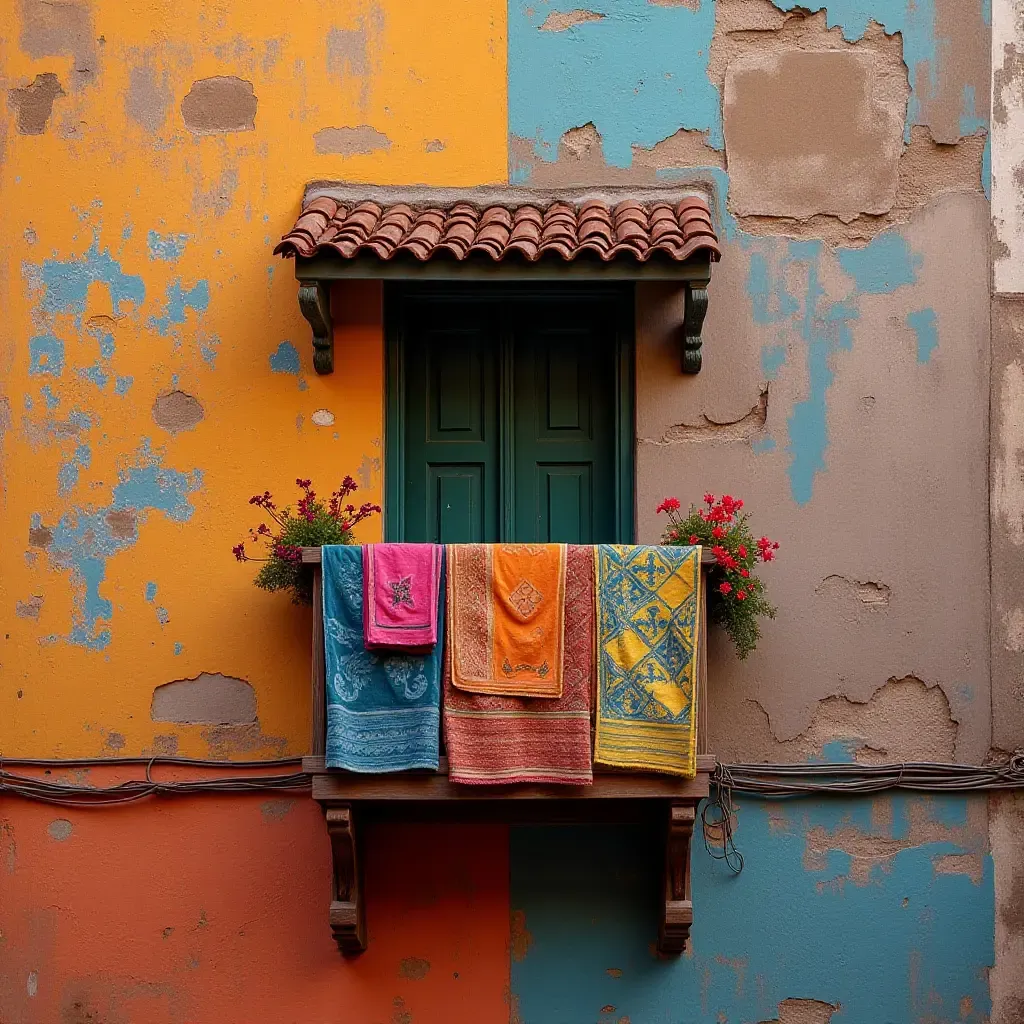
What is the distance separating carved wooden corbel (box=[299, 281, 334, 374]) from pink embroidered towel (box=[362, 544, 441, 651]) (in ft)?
3.27

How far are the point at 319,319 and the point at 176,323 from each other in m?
0.73

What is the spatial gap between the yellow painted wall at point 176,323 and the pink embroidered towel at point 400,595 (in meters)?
0.56

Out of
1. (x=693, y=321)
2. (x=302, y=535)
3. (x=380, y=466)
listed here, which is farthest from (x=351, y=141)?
(x=302, y=535)

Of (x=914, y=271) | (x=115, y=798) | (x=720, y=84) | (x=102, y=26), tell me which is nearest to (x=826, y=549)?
(x=914, y=271)

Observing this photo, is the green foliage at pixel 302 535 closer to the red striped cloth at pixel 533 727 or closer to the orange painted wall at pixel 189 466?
the orange painted wall at pixel 189 466

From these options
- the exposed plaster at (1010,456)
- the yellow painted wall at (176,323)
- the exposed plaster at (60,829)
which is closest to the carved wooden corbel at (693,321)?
the yellow painted wall at (176,323)

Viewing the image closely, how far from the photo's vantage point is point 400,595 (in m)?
5.82

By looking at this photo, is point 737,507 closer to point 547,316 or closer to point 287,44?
point 547,316

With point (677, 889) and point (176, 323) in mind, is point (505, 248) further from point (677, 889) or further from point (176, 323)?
point (677, 889)

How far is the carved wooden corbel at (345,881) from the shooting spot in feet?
19.0

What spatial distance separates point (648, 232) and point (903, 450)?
1.42 m

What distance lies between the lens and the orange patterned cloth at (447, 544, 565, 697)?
582cm

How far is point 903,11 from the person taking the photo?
264 inches

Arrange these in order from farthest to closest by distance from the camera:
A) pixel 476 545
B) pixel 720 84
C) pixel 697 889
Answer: pixel 720 84 → pixel 697 889 → pixel 476 545
